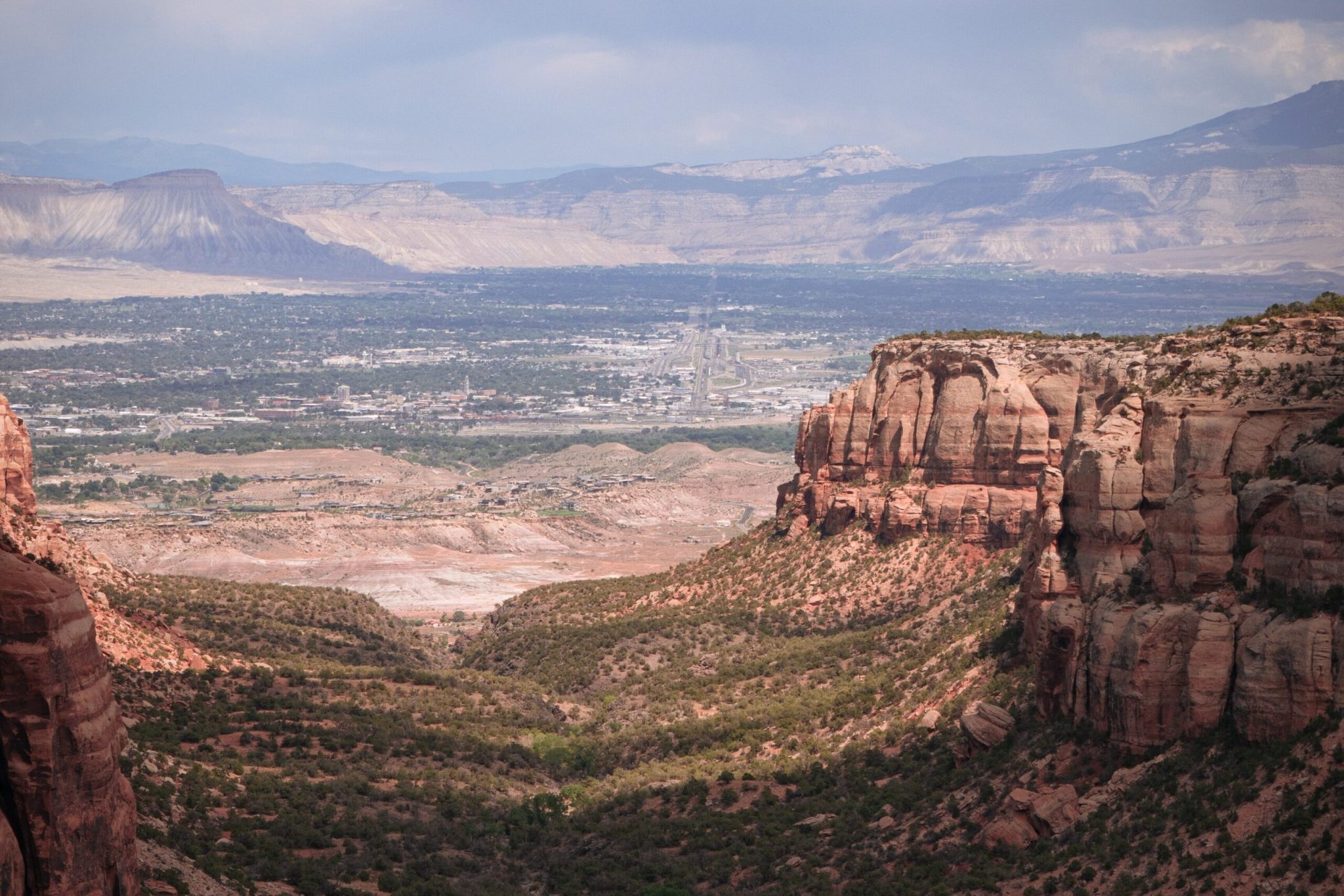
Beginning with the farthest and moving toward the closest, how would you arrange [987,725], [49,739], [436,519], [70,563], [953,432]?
[436,519]
[953,432]
[70,563]
[987,725]
[49,739]

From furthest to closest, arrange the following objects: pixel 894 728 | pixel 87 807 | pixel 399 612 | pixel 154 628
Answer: pixel 399 612
pixel 154 628
pixel 894 728
pixel 87 807

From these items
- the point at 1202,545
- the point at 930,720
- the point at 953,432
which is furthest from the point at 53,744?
the point at 953,432

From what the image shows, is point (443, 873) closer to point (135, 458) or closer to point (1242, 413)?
point (1242, 413)

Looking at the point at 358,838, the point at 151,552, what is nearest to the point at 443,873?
the point at 358,838

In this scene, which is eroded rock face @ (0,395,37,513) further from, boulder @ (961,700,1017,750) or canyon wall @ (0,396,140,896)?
canyon wall @ (0,396,140,896)

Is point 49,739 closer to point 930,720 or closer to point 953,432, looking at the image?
point 930,720

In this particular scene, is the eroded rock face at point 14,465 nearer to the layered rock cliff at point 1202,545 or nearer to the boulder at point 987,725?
the boulder at point 987,725
